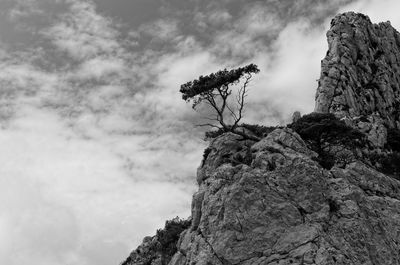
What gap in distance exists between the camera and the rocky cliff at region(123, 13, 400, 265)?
116 ft

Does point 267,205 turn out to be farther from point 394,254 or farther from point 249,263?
point 394,254

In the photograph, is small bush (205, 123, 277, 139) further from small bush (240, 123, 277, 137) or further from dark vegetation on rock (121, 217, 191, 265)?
dark vegetation on rock (121, 217, 191, 265)

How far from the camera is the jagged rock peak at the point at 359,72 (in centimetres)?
8050

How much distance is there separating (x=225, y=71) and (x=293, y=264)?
2755 cm

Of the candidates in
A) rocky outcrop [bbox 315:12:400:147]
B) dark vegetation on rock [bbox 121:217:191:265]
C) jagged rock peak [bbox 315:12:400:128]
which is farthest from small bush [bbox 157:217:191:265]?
jagged rock peak [bbox 315:12:400:128]

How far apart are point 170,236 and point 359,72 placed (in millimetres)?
57618

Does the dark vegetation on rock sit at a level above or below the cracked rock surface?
above

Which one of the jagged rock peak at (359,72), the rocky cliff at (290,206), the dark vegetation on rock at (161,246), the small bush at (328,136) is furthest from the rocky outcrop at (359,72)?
the dark vegetation on rock at (161,246)

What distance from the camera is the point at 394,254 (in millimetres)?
37062

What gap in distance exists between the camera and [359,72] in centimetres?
8869

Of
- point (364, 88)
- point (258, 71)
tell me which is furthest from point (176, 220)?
point (364, 88)

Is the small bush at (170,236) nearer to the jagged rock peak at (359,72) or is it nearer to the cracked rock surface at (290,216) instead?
the cracked rock surface at (290,216)

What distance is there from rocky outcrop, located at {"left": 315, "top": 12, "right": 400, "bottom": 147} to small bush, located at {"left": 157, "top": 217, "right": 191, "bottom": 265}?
3599 cm

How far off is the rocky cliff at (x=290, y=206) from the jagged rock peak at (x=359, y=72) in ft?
87.6
